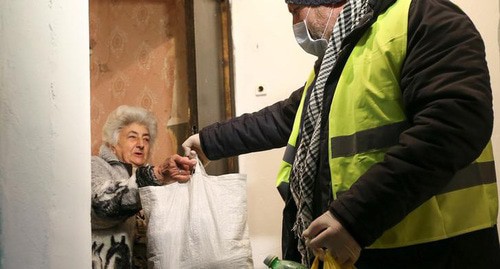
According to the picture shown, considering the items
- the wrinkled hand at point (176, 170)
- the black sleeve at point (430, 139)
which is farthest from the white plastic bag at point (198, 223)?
the black sleeve at point (430, 139)

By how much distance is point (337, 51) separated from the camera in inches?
45.4

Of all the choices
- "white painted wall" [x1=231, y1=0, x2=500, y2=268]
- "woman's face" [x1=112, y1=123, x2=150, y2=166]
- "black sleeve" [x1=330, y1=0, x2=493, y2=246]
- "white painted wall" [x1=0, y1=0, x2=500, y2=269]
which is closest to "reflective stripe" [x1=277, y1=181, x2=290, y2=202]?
"black sleeve" [x1=330, y1=0, x2=493, y2=246]

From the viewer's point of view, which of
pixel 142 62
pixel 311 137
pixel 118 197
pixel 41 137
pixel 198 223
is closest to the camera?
pixel 41 137

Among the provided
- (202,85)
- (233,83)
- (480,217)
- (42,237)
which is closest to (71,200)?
(42,237)

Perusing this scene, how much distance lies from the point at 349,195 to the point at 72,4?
0.64 metres

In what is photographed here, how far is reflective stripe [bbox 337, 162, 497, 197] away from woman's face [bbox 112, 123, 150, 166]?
1354mm

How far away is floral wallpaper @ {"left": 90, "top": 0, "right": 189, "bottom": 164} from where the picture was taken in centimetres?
242

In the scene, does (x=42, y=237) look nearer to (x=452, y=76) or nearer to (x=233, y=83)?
(x=452, y=76)

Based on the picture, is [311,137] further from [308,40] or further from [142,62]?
[142,62]

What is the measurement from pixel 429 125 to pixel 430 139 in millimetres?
26

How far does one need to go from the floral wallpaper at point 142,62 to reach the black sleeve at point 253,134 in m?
0.76

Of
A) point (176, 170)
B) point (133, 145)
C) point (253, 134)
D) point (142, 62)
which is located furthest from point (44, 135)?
point (142, 62)

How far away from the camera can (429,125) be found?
922mm

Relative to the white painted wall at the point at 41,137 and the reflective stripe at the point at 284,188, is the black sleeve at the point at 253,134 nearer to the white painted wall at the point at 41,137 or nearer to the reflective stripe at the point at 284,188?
the reflective stripe at the point at 284,188
